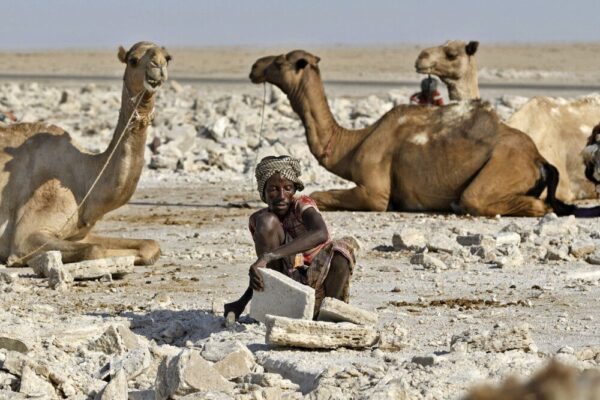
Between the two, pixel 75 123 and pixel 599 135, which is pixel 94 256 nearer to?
pixel 599 135

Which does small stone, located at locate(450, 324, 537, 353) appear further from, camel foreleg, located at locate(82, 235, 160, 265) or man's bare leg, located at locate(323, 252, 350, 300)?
camel foreleg, located at locate(82, 235, 160, 265)

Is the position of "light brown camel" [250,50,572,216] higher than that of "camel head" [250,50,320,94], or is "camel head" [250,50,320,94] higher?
"camel head" [250,50,320,94]

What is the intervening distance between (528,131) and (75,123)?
1192 centimetres

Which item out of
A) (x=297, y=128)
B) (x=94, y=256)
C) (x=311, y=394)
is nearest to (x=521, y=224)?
(x=94, y=256)

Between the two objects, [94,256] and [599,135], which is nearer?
[94,256]

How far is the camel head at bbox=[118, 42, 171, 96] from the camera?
9680 mm

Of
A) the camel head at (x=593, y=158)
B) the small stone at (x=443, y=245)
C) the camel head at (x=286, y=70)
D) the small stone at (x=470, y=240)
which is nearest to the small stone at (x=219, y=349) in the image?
the small stone at (x=443, y=245)

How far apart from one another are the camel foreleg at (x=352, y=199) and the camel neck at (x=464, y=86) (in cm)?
270

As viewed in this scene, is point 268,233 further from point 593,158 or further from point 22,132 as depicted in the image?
point 593,158

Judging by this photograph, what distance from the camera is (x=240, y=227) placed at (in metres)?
12.8

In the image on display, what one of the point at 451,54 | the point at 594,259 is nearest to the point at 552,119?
the point at 451,54

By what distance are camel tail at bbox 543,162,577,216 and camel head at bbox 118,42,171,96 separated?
4.85 metres

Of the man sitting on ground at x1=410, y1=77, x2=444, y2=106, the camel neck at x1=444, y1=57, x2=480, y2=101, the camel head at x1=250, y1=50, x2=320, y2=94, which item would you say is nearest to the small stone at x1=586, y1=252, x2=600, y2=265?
the camel head at x1=250, y1=50, x2=320, y2=94

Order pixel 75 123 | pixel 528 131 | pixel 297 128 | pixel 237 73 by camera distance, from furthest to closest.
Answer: pixel 237 73
pixel 75 123
pixel 297 128
pixel 528 131
